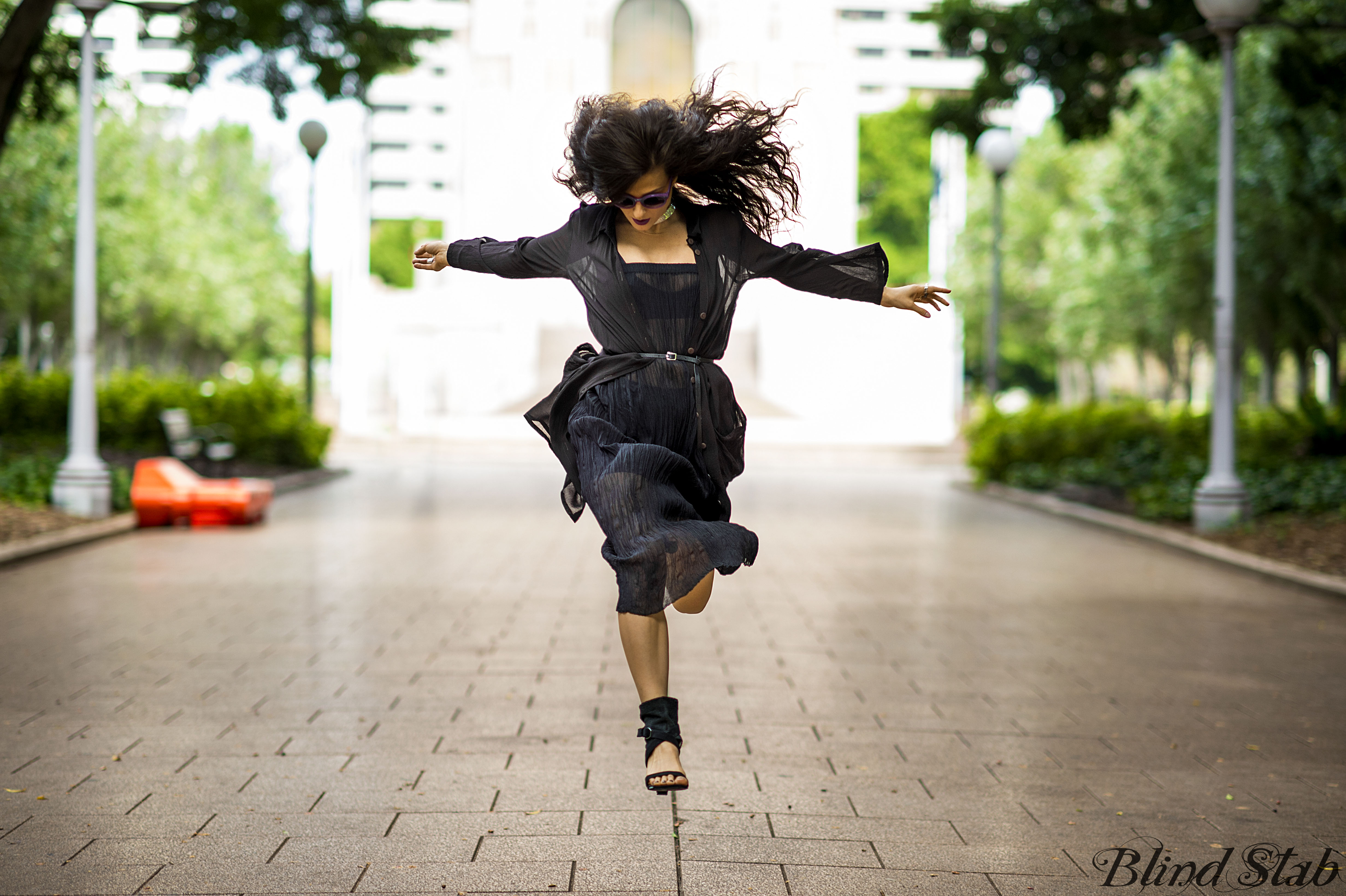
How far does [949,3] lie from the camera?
1549cm

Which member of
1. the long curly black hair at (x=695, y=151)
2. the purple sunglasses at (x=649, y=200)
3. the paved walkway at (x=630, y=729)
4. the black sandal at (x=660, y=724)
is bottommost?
the paved walkway at (x=630, y=729)

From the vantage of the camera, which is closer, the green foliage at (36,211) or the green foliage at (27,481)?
the green foliage at (27,481)

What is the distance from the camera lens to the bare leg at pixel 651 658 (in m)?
3.69

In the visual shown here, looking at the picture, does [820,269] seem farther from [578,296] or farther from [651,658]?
[578,296]

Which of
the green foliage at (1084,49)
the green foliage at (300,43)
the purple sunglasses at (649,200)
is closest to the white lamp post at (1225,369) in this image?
the green foliage at (1084,49)

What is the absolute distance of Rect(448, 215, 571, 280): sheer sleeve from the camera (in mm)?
3990

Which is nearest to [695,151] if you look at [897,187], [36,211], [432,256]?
[432,256]

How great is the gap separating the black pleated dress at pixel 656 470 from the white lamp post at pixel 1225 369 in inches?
434

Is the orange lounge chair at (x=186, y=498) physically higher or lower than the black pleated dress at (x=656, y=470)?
lower

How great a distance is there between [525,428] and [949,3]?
21.7 meters

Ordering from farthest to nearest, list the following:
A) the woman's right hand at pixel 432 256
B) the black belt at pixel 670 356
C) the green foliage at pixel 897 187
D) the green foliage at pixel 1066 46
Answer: the green foliage at pixel 897 187, the green foliage at pixel 1066 46, the woman's right hand at pixel 432 256, the black belt at pixel 670 356

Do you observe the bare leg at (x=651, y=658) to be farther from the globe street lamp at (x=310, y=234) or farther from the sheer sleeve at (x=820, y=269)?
the globe street lamp at (x=310, y=234)

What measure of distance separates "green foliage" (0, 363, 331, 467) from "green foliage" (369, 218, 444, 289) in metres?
59.6

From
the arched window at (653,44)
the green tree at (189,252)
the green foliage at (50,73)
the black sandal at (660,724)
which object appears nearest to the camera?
the black sandal at (660,724)
